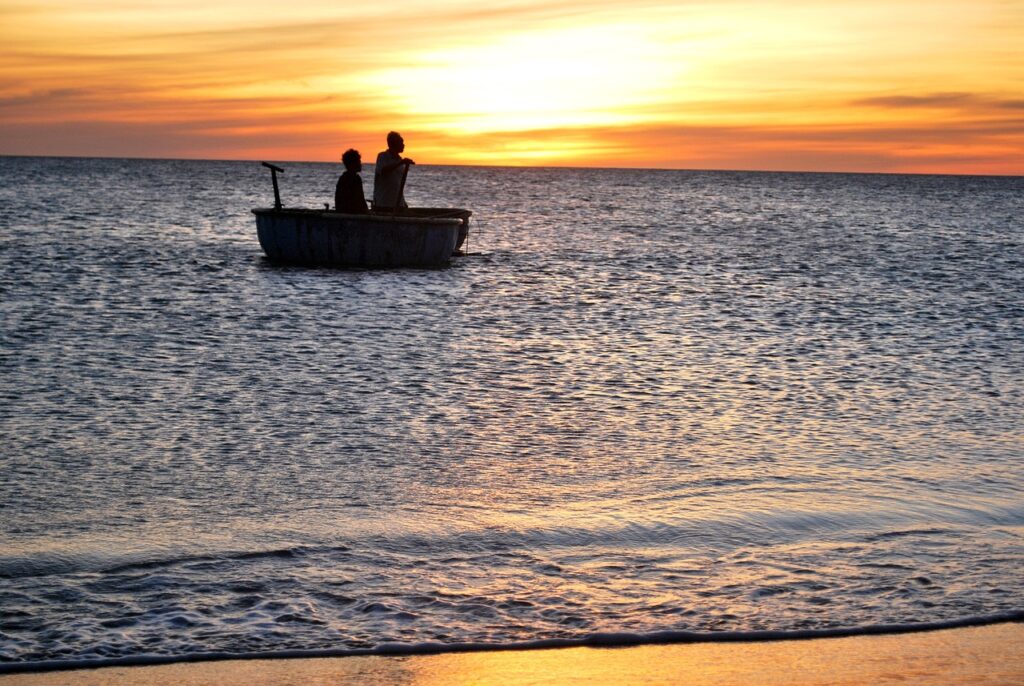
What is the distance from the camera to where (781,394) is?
10.4 m

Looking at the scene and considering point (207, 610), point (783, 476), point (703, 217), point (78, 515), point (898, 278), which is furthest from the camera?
point (703, 217)

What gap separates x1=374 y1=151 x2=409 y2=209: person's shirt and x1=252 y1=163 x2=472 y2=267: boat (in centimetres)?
21

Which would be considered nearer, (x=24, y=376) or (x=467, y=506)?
(x=467, y=506)

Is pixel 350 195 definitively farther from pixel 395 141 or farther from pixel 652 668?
pixel 652 668

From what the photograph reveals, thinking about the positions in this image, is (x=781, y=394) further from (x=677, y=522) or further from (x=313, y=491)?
(x=313, y=491)

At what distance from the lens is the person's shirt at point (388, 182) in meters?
21.1

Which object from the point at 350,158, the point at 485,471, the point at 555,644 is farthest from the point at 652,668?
the point at 350,158

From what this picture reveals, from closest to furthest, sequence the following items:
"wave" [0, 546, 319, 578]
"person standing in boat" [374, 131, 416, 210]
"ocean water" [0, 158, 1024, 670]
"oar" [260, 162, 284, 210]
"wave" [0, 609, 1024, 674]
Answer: "wave" [0, 609, 1024, 674] → "ocean water" [0, 158, 1024, 670] → "wave" [0, 546, 319, 578] → "oar" [260, 162, 284, 210] → "person standing in boat" [374, 131, 416, 210]

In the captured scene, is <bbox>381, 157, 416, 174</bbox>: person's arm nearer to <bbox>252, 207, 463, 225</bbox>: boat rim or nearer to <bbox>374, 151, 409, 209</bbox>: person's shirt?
<bbox>374, 151, 409, 209</bbox>: person's shirt

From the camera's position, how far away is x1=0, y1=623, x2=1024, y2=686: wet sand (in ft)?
12.9

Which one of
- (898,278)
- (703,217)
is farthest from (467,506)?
(703,217)

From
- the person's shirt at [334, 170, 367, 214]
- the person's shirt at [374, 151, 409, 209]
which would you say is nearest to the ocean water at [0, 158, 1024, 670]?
the person's shirt at [334, 170, 367, 214]

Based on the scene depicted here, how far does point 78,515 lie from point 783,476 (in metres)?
4.49

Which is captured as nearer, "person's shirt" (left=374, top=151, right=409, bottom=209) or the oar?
the oar
